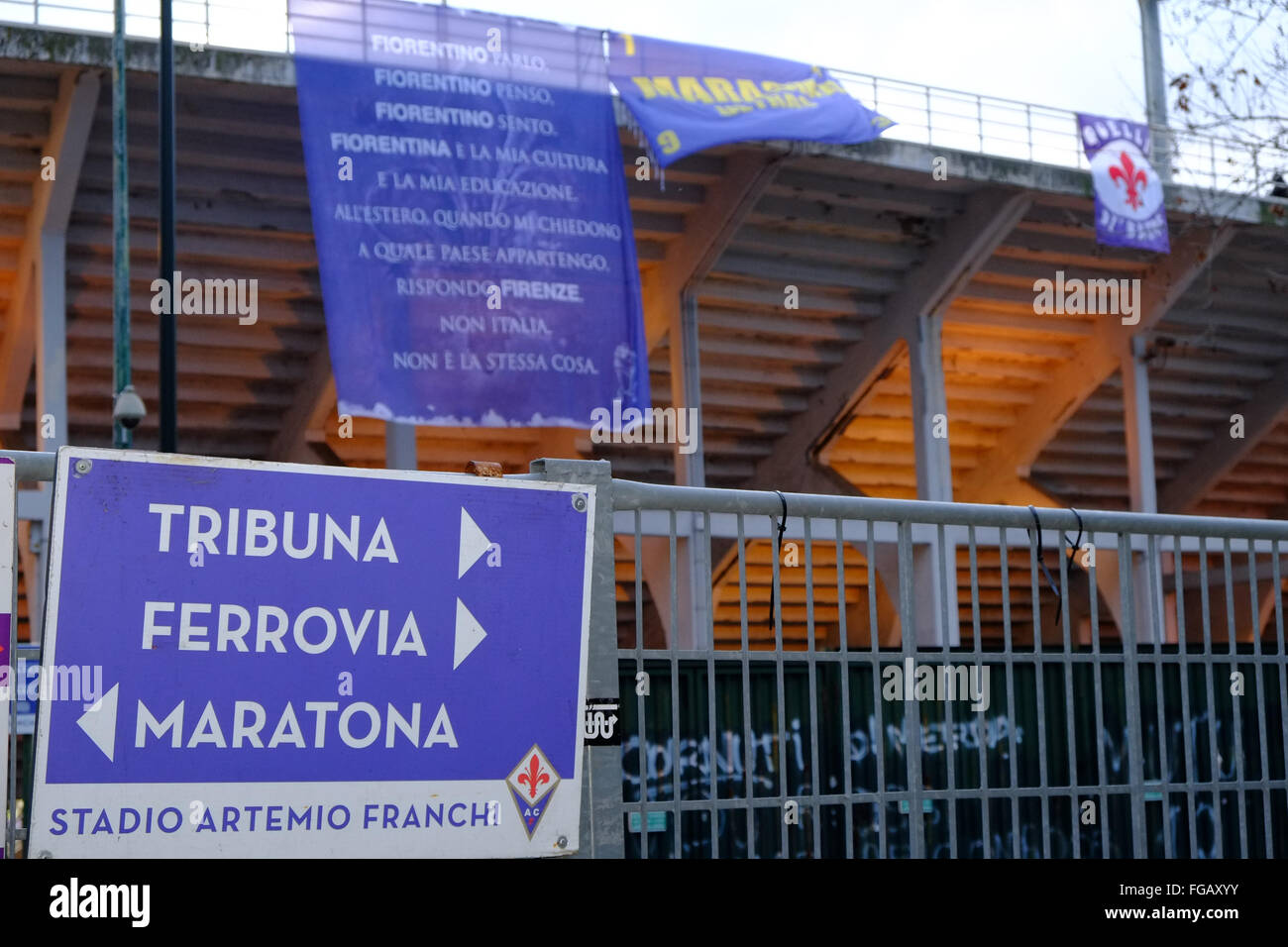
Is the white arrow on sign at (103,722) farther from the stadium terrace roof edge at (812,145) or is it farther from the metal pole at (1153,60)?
the metal pole at (1153,60)

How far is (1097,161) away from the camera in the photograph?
20.1 metres

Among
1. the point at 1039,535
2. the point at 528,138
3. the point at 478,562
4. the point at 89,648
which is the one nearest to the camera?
the point at 89,648

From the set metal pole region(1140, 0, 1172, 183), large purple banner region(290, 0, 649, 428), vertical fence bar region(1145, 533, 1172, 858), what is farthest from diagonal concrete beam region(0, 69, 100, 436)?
metal pole region(1140, 0, 1172, 183)

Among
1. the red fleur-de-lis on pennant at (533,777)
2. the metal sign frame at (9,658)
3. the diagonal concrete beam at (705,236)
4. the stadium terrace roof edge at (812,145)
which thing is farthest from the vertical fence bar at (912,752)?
the diagonal concrete beam at (705,236)

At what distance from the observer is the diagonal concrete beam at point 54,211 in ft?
55.2

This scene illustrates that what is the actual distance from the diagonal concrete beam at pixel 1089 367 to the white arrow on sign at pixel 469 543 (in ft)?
66.1

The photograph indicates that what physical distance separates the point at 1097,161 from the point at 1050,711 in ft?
38.0

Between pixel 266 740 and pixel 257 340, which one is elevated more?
pixel 257 340

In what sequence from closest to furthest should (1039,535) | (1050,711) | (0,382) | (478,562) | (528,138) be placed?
(478,562) < (1039,535) < (1050,711) < (528,138) < (0,382)

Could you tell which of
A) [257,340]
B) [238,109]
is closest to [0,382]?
[257,340]

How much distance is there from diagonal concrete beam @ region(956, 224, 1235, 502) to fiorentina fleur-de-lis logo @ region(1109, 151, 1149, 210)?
220 cm

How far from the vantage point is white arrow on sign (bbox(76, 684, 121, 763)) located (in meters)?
3.30

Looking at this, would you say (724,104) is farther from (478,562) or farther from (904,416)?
(478,562)

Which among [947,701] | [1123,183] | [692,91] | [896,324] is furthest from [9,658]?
[896,324]
